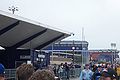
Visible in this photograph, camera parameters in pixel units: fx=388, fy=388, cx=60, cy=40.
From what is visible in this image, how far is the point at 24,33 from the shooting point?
29797 mm

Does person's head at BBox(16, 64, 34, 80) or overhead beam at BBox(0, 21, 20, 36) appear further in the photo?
overhead beam at BBox(0, 21, 20, 36)

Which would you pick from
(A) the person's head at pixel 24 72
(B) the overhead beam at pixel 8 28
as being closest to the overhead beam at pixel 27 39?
(B) the overhead beam at pixel 8 28

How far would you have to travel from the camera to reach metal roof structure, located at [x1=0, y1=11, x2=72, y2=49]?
2553 centimetres

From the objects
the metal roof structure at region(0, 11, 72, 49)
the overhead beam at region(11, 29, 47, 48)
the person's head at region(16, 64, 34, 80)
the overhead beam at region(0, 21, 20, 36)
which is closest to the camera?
the person's head at region(16, 64, 34, 80)

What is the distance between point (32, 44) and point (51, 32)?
11.6ft

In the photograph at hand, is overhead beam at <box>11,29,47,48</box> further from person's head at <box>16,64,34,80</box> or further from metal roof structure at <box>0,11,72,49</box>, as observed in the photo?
person's head at <box>16,64,34,80</box>

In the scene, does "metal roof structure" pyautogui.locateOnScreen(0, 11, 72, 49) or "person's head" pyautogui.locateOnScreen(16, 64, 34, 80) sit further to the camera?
"metal roof structure" pyautogui.locateOnScreen(0, 11, 72, 49)

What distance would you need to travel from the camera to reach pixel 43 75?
381 centimetres

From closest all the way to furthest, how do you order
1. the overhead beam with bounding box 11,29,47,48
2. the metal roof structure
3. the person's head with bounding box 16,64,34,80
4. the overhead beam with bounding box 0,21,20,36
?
the person's head with bounding box 16,64,34,80
the metal roof structure
the overhead beam with bounding box 0,21,20,36
the overhead beam with bounding box 11,29,47,48

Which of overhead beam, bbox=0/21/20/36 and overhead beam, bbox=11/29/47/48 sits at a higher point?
overhead beam, bbox=0/21/20/36

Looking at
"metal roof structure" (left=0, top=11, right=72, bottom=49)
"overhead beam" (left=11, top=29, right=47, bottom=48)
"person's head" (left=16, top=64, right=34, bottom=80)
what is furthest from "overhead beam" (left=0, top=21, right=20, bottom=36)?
"person's head" (left=16, top=64, right=34, bottom=80)

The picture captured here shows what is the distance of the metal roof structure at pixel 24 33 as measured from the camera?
25531 millimetres

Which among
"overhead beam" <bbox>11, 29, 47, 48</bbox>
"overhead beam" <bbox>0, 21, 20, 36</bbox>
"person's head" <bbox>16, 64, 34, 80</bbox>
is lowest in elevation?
"person's head" <bbox>16, 64, 34, 80</bbox>

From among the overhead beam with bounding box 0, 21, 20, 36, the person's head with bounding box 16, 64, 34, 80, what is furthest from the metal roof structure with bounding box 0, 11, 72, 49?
the person's head with bounding box 16, 64, 34, 80
